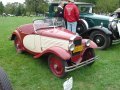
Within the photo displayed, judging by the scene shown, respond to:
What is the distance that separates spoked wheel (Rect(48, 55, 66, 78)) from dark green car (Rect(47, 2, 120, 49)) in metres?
2.97

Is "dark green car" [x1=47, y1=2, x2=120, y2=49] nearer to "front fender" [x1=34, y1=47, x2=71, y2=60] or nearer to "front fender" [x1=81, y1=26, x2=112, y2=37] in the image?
"front fender" [x1=81, y1=26, x2=112, y2=37]

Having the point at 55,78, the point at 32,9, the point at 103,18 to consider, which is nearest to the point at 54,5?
the point at 103,18

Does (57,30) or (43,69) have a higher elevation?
(57,30)

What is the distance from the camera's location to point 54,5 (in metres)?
10.9

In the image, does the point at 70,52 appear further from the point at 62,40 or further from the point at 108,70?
the point at 108,70

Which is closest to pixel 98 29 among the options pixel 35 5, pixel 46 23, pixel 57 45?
pixel 46 23

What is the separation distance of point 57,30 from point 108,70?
1.65 meters

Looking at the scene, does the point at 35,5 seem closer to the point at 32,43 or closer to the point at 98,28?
the point at 98,28

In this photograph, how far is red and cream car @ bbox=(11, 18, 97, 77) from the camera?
19.7 feet

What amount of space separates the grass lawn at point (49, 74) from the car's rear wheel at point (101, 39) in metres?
0.80

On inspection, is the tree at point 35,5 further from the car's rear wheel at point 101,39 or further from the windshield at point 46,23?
the windshield at point 46,23

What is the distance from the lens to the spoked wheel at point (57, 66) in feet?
19.4

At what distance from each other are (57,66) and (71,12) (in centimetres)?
346

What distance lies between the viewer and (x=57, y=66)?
6.12 m
